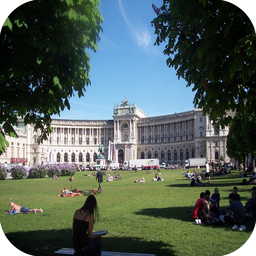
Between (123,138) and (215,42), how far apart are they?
10226 centimetres

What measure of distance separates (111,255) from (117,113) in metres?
103

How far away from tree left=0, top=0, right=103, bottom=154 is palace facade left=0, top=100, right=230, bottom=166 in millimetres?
79482

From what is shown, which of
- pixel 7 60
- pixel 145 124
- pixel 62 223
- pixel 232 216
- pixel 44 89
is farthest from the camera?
pixel 145 124

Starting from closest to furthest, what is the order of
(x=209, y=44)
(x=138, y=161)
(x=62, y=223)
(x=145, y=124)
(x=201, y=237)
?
(x=209, y=44)
(x=201, y=237)
(x=62, y=223)
(x=138, y=161)
(x=145, y=124)

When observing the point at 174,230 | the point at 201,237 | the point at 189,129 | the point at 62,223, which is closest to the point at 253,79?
the point at 201,237

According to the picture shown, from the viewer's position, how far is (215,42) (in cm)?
529

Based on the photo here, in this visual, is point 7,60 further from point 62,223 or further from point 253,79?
point 62,223

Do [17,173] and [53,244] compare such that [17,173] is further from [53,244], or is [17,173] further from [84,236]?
[84,236]

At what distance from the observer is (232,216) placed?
32.7 feet

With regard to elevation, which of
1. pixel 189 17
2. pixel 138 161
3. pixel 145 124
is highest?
pixel 145 124

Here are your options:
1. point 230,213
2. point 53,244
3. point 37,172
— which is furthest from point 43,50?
point 37,172

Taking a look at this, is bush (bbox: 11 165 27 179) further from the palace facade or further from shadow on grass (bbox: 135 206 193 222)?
the palace facade

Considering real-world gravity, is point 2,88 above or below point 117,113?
below

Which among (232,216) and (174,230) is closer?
(174,230)
